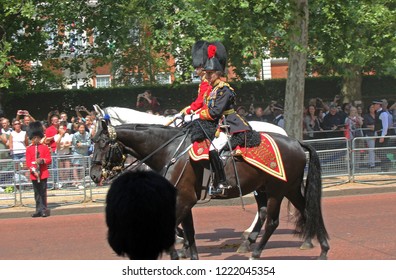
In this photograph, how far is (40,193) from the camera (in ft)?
50.9

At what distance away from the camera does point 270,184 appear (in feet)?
33.0

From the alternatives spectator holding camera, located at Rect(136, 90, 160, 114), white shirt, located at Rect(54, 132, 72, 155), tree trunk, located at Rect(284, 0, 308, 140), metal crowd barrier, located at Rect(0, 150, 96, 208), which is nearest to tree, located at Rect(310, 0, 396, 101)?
tree trunk, located at Rect(284, 0, 308, 140)

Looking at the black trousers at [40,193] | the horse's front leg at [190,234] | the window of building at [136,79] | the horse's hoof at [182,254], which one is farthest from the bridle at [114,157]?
the window of building at [136,79]

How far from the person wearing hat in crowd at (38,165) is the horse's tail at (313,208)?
6.92m

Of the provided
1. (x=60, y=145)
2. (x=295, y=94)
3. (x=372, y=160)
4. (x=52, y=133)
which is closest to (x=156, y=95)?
(x=295, y=94)

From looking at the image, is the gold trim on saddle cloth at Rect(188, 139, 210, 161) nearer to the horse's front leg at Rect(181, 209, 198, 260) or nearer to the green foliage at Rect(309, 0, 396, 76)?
the horse's front leg at Rect(181, 209, 198, 260)

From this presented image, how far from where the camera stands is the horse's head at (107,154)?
32.1ft

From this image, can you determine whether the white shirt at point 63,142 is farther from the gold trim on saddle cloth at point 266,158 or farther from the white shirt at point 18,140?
the gold trim on saddle cloth at point 266,158

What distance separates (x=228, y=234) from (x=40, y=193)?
474 cm

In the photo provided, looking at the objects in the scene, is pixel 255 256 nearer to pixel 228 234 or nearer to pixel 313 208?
pixel 313 208

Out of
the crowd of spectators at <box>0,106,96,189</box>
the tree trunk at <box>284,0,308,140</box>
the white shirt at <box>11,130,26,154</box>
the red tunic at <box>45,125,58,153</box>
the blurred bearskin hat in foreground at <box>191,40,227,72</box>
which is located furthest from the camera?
the tree trunk at <box>284,0,308,140</box>

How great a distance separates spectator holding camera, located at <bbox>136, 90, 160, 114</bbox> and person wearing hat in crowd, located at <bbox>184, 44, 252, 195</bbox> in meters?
12.1

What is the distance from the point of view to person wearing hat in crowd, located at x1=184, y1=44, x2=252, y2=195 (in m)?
9.61

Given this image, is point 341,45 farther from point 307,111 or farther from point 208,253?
point 208,253
